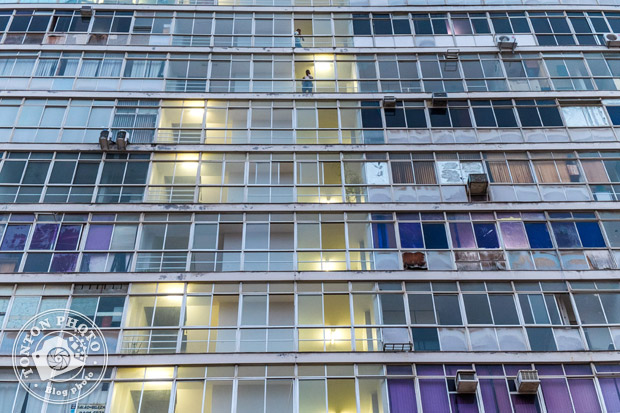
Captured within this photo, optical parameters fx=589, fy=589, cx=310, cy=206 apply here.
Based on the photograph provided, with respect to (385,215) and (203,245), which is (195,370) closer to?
(203,245)

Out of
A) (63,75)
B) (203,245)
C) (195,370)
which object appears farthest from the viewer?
(63,75)

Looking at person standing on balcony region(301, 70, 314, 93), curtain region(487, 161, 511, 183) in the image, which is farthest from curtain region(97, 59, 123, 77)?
curtain region(487, 161, 511, 183)

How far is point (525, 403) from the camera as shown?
736 inches

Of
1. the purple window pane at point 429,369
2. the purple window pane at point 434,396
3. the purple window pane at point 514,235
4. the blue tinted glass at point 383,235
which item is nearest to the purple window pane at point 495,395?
the purple window pane at point 434,396

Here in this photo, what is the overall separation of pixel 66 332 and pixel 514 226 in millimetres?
16445

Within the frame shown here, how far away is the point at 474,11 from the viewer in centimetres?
2827

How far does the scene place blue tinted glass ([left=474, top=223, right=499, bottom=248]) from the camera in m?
21.9

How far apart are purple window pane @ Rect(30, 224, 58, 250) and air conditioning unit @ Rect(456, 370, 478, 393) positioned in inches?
593

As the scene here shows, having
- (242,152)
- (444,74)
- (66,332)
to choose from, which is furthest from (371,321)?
(444,74)

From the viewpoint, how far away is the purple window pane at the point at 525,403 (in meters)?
18.6

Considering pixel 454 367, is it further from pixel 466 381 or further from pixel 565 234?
pixel 565 234

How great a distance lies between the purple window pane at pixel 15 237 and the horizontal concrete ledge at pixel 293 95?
6.46 metres

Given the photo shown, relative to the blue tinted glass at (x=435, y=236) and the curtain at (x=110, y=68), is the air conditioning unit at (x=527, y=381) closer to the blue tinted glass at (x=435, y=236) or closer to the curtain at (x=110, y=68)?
the blue tinted glass at (x=435, y=236)

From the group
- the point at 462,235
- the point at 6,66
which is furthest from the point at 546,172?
the point at 6,66
